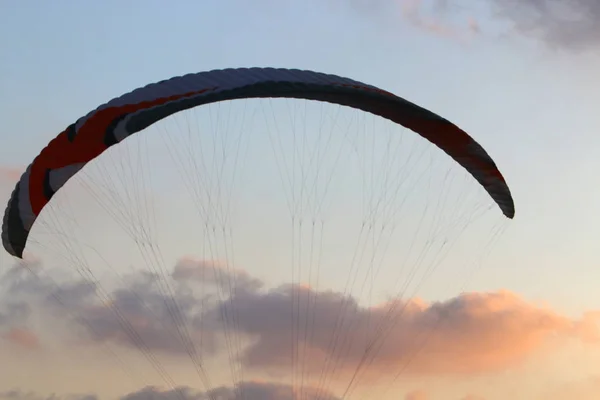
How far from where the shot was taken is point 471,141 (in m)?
42.4

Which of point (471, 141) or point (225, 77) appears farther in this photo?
point (471, 141)

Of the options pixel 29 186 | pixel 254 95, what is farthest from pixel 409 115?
pixel 29 186

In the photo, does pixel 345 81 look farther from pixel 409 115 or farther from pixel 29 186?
pixel 29 186

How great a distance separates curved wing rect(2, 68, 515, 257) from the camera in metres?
38.0

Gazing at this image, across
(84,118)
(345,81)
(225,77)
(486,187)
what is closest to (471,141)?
(486,187)

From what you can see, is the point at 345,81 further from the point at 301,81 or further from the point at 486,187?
the point at 486,187

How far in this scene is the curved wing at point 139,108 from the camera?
3803 cm

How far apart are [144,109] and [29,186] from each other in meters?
3.85

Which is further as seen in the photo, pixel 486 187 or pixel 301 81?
pixel 486 187

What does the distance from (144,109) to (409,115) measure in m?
7.78

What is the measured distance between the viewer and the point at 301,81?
3856cm

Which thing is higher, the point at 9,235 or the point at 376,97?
the point at 376,97

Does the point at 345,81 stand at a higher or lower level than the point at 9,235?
higher

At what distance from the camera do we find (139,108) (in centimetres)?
3809
